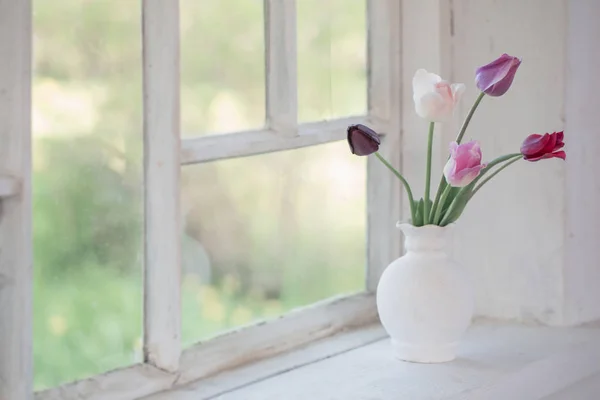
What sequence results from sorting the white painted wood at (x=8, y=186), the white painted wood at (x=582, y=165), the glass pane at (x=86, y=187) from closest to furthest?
the white painted wood at (x=8, y=186) → the glass pane at (x=86, y=187) → the white painted wood at (x=582, y=165)

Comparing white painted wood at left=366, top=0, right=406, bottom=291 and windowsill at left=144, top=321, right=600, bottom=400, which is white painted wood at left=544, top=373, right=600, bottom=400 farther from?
white painted wood at left=366, top=0, right=406, bottom=291

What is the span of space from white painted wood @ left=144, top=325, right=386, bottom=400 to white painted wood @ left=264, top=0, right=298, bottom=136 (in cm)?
38

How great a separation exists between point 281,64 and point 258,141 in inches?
5.6

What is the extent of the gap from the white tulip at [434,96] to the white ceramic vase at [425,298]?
0.18 metres

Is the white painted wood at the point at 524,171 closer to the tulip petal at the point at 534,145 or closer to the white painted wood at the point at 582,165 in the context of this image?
the white painted wood at the point at 582,165

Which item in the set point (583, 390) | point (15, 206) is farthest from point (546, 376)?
point (15, 206)

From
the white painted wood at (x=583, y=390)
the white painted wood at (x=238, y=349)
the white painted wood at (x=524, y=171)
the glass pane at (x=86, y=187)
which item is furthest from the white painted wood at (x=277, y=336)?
the white painted wood at (x=583, y=390)

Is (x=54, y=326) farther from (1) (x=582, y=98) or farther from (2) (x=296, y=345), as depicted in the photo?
(1) (x=582, y=98)

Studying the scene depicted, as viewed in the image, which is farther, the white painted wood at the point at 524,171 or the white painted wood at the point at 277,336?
the white painted wood at the point at 524,171

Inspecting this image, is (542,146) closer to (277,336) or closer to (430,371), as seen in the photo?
(430,371)

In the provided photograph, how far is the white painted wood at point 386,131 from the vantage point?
1913 mm

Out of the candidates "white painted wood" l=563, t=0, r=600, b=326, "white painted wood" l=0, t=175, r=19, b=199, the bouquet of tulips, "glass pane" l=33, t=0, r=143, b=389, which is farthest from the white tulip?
"white painted wood" l=0, t=175, r=19, b=199

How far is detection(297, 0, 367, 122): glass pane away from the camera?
1.76 m

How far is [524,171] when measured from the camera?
190 cm
